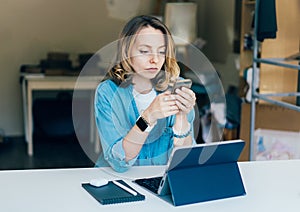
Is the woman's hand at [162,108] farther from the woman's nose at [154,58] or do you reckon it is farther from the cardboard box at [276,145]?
the cardboard box at [276,145]

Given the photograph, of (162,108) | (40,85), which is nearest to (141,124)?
(162,108)

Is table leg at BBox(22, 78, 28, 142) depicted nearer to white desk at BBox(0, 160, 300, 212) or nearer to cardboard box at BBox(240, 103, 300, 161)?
cardboard box at BBox(240, 103, 300, 161)

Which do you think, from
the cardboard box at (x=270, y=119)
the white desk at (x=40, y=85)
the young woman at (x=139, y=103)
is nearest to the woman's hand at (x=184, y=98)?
the young woman at (x=139, y=103)

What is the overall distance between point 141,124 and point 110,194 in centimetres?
22

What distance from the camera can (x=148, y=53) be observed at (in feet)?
4.91

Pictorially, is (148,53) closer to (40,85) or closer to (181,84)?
(181,84)

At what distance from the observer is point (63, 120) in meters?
4.70

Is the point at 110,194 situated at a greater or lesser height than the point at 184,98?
lesser

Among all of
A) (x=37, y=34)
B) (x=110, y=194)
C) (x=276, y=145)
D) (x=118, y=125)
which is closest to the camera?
(x=110, y=194)

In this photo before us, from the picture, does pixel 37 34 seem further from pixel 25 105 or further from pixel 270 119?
pixel 270 119

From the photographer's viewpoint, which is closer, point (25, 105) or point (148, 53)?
point (148, 53)

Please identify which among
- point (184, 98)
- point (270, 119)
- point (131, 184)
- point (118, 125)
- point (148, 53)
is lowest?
point (270, 119)

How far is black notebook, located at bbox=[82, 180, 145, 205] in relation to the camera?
1319mm

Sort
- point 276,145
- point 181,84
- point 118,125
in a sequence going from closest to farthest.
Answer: point 181,84, point 118,125, point 276,145
